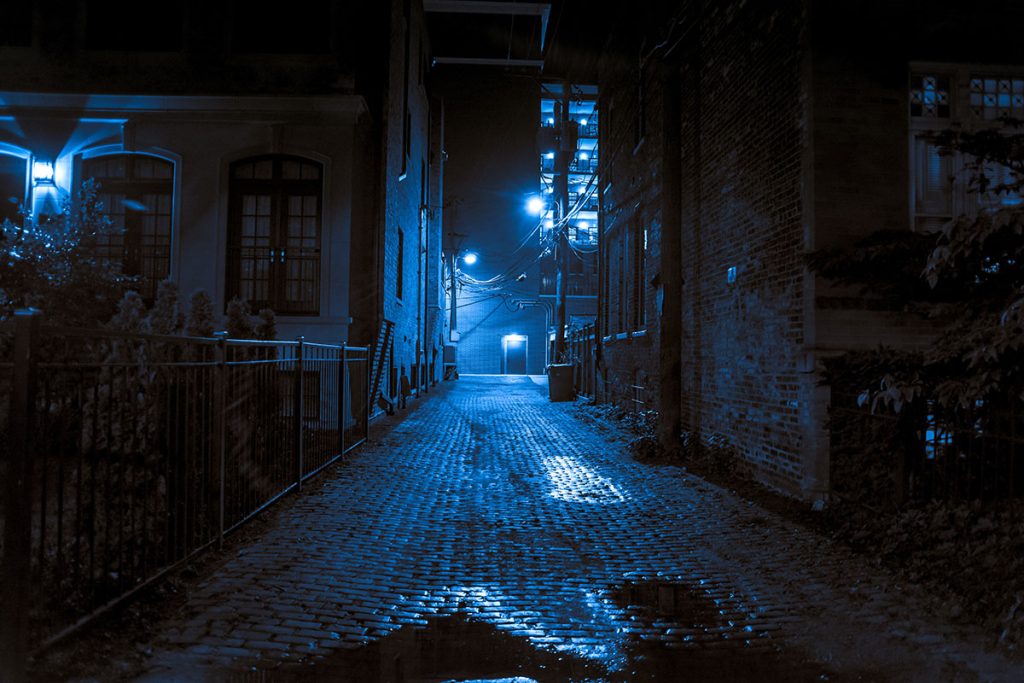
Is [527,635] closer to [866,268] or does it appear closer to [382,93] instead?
[866,268]

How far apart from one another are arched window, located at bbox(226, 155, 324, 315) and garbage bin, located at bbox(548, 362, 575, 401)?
9.02m

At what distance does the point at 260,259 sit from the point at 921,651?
11.7 metres

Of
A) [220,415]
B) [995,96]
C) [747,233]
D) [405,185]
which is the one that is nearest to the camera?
[220,415]

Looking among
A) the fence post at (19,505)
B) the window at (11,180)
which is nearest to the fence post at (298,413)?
the fence post at (19,505)

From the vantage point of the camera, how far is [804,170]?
20.9 ft

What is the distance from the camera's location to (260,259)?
12383 millimetres

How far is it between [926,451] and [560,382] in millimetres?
14681

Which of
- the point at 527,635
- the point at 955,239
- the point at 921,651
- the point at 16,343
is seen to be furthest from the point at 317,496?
the point at 955,239

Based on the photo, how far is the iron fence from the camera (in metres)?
4.17

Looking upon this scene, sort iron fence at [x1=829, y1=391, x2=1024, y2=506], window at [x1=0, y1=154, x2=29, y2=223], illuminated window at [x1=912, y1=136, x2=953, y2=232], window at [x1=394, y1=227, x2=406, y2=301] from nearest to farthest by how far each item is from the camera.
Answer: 1. iron fence at [x1=829, y1=391, x2=1024, y2=506]
2. illuminated window at [x1=912, y1=136, x2=953, y2=232]
3. window at [x1=0, y1=154, x2=29, y2=223]
4. window at [x1=394, y1=227, x2=406, y2=301]

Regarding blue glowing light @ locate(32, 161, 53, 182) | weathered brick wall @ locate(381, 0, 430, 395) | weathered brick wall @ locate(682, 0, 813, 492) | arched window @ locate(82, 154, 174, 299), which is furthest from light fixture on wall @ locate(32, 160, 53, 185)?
weathered brick wall @ locate(682, 0, 813, 492)

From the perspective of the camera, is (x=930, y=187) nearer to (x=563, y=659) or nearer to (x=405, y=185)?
(x=563, y=659)

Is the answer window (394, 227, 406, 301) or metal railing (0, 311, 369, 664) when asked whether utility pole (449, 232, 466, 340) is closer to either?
window (394, 227, 406, 301)

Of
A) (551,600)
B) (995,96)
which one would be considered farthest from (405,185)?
(551,600)
